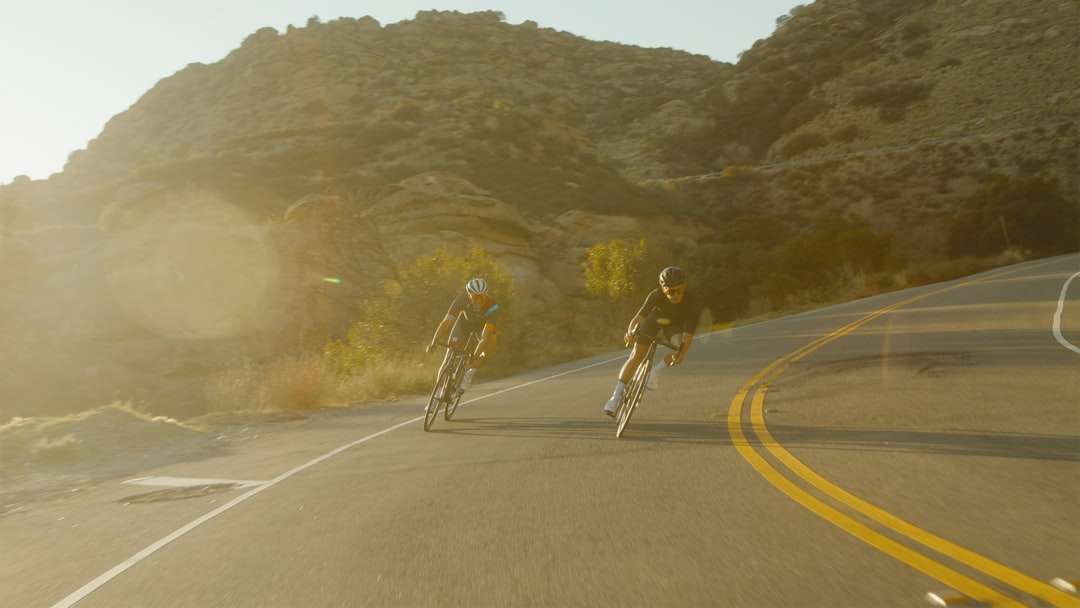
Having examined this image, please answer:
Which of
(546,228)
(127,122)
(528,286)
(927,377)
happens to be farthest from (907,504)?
(127,122)

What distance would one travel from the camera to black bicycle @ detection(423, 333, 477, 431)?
40.8 feet

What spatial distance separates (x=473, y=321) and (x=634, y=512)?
6.67 metres

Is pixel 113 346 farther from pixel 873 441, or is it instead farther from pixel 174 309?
pixel 873 441

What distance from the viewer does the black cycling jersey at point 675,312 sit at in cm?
1012

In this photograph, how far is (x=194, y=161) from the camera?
6762 cm

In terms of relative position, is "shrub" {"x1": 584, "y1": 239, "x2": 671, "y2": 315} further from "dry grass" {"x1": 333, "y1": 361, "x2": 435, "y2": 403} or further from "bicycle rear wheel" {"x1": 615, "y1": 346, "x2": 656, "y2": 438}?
"bicycle rear wheel" {"x1": 615, "y1": 346, "x2": 656, "y2": 438}

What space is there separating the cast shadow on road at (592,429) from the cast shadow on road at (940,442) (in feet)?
2.51

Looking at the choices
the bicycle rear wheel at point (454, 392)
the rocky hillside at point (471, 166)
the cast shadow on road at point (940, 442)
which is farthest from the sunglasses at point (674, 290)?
the rocky hillside at point (471, 166)

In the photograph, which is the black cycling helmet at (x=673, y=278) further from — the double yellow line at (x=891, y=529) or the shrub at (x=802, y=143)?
the shrub at (x=802, y=143)

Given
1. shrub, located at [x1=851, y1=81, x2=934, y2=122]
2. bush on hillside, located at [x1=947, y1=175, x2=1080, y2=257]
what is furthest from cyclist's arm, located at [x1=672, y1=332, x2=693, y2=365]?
shrub, located at [x1=851, y1=81, x2=934, y2=122]

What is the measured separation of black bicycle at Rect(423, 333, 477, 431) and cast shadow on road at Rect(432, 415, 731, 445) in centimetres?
31

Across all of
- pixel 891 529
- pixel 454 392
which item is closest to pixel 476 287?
pixel 454 392

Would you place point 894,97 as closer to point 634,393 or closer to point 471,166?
point 471,166

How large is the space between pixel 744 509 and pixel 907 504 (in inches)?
42.0
